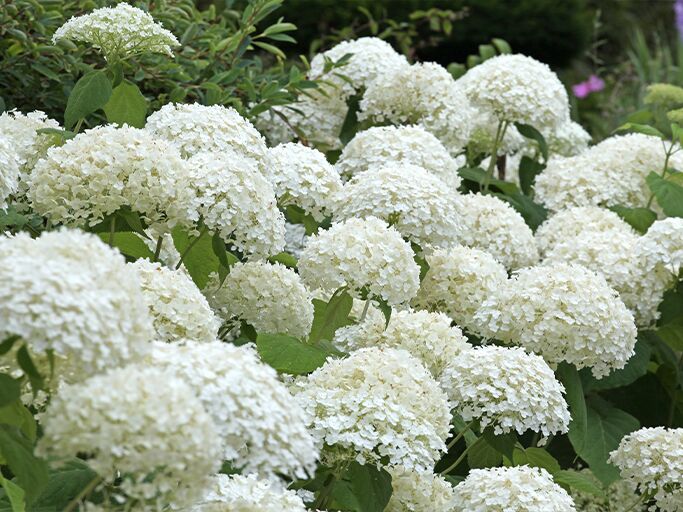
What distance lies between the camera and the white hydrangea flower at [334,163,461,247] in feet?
9.57

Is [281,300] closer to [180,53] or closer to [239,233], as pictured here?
[239,233]

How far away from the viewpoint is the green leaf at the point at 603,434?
3.21 meters

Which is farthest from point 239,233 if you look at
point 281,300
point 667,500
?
point 667,500

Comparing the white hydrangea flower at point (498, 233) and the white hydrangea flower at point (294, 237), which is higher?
the white hydrangea flower at point (498, 233)

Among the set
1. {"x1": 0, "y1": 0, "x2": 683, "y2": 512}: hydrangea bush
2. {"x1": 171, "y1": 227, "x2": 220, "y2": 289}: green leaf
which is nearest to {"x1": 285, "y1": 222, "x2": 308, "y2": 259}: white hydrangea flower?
{"x1": 0, "y1": 0, "x2": 683, "y2": 512}: hydrangea bush

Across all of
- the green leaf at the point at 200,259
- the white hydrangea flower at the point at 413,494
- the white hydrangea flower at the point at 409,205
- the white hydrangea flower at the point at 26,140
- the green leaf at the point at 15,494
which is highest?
the white hydrangea flower at the point at 26,140

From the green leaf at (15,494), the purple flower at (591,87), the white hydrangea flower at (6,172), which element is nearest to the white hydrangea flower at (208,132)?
the white hydrangea flower at (6,172)

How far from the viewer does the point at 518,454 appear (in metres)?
2.76

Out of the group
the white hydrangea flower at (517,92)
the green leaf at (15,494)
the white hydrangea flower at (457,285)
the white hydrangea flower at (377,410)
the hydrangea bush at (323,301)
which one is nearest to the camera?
the hydrangea bush at (323,301)

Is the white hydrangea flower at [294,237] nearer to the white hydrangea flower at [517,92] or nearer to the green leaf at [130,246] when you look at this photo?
the white hydrangea flower at [517,92]

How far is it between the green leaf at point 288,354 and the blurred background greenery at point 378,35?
45.1 inches

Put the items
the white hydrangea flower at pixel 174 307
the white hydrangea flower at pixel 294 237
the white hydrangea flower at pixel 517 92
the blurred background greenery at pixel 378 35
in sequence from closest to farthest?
the white hydrangea flower at pixel 174 307
the blurred background greenery at pixel 378 35
the white hydrangea flower at pixel 294 237
the white hydrangea flower at pixel 517 92

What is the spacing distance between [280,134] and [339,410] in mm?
2084

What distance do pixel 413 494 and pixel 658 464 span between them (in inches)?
25.1
